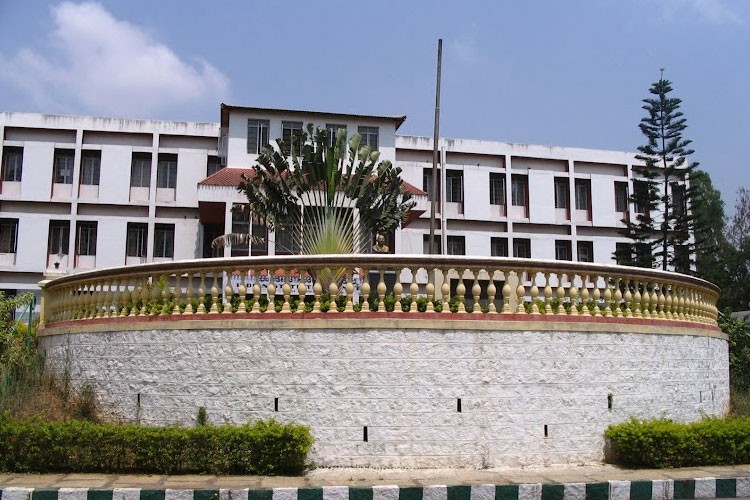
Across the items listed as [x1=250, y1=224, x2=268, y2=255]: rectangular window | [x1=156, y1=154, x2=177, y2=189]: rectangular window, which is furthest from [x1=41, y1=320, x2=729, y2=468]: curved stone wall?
[x1=156, y1=154, x2=177, y2=189]: rectangular window

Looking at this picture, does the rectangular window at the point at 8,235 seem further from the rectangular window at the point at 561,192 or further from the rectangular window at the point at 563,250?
the rectangular window at the point at 561,192

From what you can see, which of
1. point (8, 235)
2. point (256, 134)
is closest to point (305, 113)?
point (256, 134)

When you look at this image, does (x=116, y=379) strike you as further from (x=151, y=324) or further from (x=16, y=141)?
(x=16, y=141)

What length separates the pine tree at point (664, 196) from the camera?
27.8m

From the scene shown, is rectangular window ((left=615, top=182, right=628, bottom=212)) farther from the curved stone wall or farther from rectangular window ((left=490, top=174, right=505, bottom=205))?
the curved stone wall

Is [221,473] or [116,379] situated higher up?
[116,379]

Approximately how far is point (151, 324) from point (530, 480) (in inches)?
223

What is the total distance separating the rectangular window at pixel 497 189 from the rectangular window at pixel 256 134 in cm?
1099

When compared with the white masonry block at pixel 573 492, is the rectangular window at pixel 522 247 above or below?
above

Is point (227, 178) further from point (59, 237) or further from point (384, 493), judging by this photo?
point (384, 493)

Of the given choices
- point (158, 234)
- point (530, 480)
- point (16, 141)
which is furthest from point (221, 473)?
point (16, 141)

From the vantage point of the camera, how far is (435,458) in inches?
378

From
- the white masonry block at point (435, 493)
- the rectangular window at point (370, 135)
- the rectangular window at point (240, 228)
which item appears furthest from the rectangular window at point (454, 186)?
the white masonry block at point (435, 493)

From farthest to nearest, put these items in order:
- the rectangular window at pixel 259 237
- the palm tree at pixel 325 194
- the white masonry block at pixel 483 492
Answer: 1. the rectangular window at pixel 259 237
2. the palm tree at pixel 325 194
3. the white masonry block at pixel 483 492
